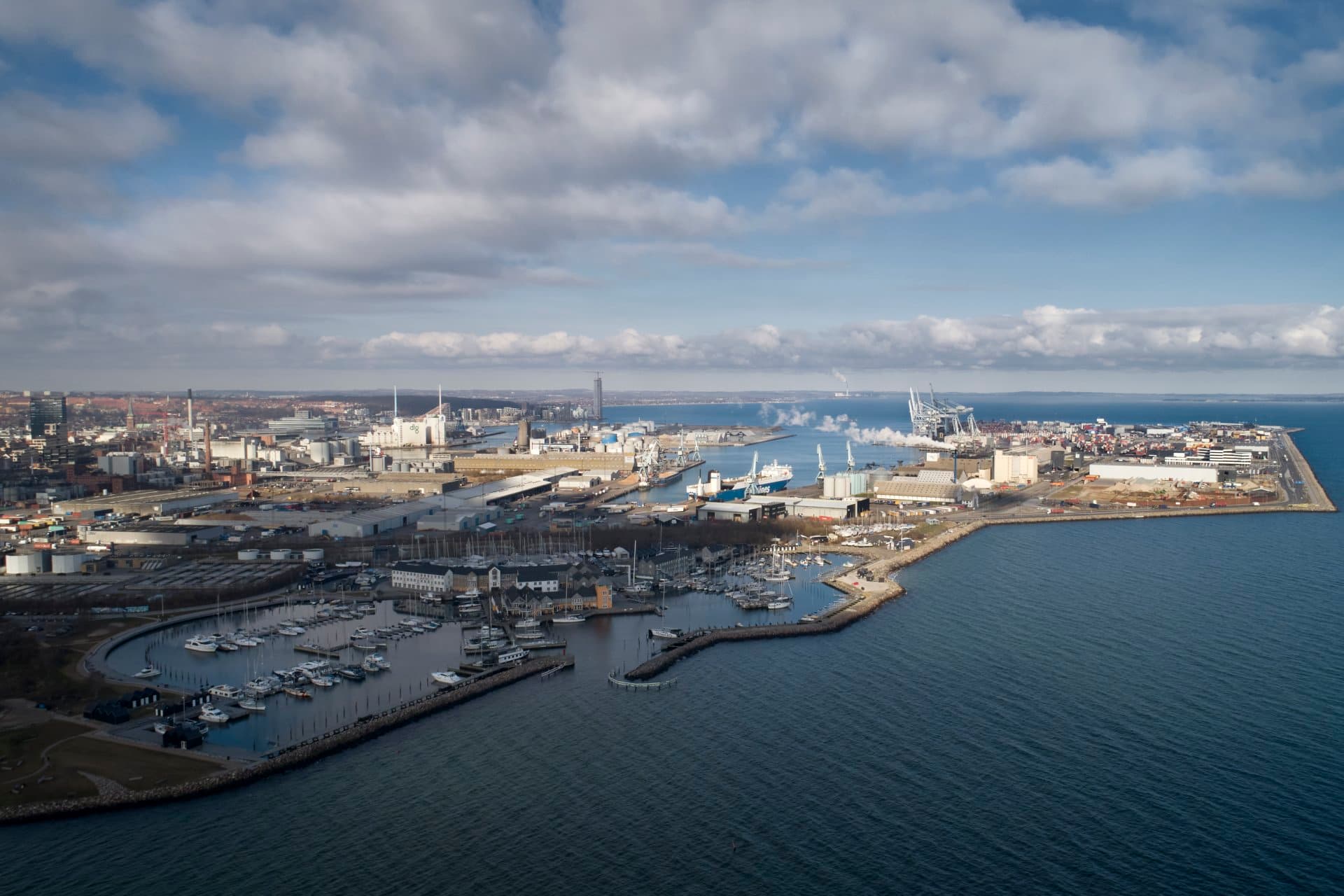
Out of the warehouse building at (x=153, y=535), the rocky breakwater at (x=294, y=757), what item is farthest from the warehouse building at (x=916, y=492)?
the rocky breakwater at (x=294, y=757)

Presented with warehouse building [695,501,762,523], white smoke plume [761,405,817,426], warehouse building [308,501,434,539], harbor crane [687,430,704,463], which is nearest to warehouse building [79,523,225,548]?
warehouse building [308,501,434,539]

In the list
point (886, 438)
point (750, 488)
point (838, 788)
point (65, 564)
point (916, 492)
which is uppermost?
point (886, 438)

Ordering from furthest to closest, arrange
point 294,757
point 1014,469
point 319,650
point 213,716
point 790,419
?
1. point 790,419
2. point 1014,469
3. point 319,650
4. point 213,716
5. point 294,757

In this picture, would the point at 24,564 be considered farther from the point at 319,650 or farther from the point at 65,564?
the point at 319,650

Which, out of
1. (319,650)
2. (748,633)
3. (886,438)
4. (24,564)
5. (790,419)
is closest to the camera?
(319,650)

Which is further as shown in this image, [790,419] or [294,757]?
[790,419]

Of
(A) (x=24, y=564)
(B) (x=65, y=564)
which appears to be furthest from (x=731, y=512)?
(A) (x=24, y=564)

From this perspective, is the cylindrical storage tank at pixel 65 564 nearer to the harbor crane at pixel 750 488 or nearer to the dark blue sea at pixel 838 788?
the dark blue sea at pixel 838 788

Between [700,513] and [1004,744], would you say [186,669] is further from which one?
[700,513]
